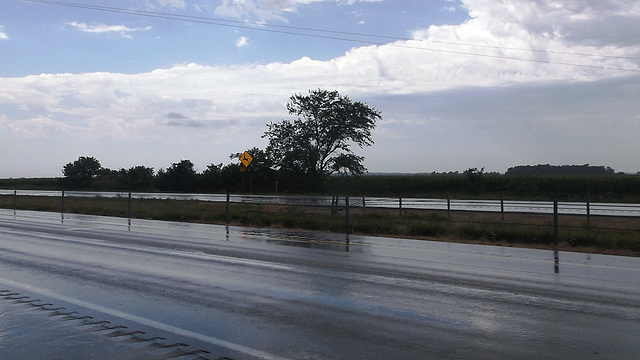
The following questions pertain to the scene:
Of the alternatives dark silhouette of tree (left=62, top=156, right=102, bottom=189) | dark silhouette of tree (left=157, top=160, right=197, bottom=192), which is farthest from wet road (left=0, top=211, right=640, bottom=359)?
dark silhouette of tree (left=62, top=156, right=102, bottom=189)

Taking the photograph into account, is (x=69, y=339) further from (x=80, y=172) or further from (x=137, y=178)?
(x=80, y=172)

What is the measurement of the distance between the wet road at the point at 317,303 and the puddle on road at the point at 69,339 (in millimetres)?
22

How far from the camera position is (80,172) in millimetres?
81188

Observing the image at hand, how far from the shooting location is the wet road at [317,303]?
21.1 ft

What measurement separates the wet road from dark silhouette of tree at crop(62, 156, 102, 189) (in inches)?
Result: 2736

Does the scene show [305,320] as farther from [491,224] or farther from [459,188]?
[459,188]

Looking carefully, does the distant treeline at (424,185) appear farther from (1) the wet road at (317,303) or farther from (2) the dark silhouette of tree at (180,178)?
(1) the wet road at (317,303)

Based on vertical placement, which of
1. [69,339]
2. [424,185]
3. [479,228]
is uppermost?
[424,185]

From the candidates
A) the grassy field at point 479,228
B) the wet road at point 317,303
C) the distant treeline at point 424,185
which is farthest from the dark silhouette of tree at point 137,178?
the wet road at point 317,303

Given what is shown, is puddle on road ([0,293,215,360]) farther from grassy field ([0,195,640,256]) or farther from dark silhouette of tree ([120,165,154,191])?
dark silhouette of tree ([120,165,154,191])

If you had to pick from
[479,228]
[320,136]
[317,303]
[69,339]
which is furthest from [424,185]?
[69,339]

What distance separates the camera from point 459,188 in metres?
57.9

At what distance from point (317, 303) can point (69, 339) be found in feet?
10.9

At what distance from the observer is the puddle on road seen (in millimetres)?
6172
